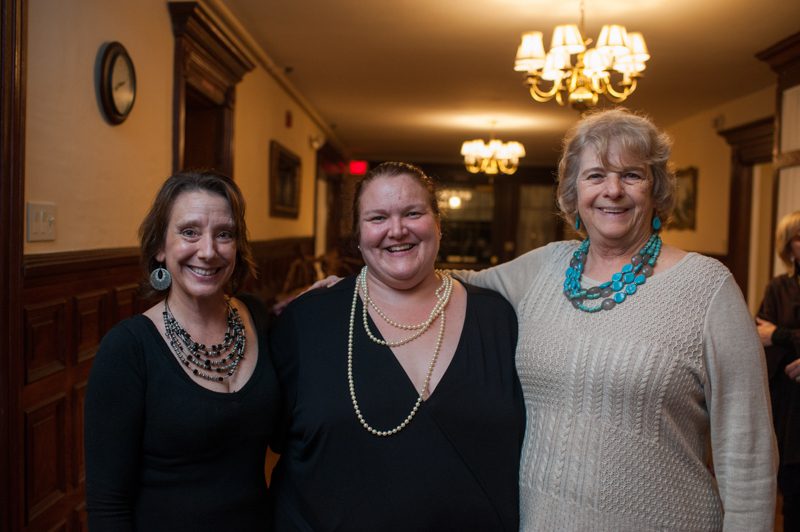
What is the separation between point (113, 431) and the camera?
1.43 meters

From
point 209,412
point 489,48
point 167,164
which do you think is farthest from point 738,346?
point 489,48

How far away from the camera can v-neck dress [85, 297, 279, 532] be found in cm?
143

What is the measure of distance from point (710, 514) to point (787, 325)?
188 centimetres

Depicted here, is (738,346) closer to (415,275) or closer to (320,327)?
(415,275)

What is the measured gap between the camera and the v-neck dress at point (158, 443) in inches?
56.3

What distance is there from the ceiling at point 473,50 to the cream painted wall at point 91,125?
1042 mm

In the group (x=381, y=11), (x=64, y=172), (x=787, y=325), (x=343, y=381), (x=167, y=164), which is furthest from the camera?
(x=381, y=11)

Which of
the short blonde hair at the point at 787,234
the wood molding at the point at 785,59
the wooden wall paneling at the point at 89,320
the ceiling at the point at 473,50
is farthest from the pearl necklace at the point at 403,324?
the wood molding at the point at 785,59

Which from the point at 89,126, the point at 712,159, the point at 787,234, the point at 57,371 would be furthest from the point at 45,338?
the point at 712,159

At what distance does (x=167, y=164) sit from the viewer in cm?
398

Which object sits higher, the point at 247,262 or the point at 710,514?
the point at 247,262

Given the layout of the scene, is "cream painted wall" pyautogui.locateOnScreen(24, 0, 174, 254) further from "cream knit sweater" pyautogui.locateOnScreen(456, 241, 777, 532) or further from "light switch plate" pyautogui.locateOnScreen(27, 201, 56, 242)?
"cream knit sweater" pyautogui.locateOnScreen(456, 241, 777, 532)

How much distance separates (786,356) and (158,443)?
2563 millimetres

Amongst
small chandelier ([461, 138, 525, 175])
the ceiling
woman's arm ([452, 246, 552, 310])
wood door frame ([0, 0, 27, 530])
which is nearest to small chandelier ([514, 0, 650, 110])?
the ceiling
